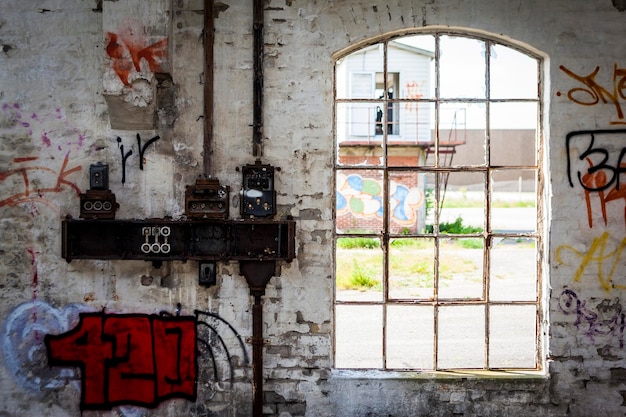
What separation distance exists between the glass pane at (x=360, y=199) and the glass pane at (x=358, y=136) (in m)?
0.10

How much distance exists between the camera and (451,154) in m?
4.83

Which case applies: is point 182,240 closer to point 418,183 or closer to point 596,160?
point 418,183

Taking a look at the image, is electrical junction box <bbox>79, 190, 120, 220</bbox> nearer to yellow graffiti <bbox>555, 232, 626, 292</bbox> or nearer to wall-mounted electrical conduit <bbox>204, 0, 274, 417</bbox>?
wall-mounted electrical conduit <bbox>204, 0, 274, 417</bbox>

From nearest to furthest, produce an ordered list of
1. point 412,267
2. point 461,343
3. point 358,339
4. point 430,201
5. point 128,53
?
point 128,53 → point 430,201 → point 412,267 → point 461,343 → point 358,339

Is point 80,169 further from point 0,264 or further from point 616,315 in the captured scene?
point 616,315

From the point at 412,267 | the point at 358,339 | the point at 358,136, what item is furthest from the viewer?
the point at 358,339

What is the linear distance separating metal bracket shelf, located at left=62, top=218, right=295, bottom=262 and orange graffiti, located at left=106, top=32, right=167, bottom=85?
103cm

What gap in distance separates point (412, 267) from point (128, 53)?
9.01ft

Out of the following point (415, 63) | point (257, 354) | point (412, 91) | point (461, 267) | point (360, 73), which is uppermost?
point (415, 63)

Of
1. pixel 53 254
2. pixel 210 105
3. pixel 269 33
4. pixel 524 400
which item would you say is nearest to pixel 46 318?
pixel 53 254

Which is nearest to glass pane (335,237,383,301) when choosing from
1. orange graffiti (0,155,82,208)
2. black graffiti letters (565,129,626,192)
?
black graffiti letters (565,129,626,192)

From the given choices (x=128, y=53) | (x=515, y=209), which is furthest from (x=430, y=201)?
(x=515, y=209)

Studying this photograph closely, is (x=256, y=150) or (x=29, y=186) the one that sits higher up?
(x=256, y=150)

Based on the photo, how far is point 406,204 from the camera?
13.3 ft
